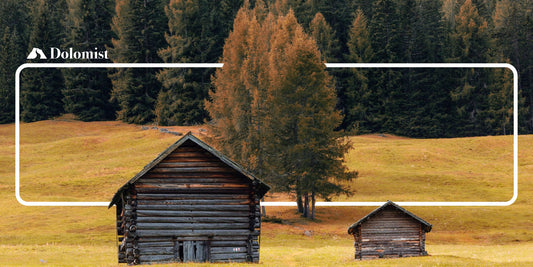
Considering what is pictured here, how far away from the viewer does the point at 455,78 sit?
101000 millimetres

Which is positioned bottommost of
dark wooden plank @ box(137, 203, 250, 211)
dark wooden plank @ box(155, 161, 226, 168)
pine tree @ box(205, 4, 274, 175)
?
dark wooden plank @ box(137, 203, 250, 211)

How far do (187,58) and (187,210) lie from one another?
7037cm

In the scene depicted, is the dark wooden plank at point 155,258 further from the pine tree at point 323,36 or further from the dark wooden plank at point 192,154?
the pine tree at point 323,36

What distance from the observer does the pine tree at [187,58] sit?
9619 cm

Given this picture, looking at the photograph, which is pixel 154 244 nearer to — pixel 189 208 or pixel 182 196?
pixel 189 208

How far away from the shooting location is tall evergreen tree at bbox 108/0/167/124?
326ft

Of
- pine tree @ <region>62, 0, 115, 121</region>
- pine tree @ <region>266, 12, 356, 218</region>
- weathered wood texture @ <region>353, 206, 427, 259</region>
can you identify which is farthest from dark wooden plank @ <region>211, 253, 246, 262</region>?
pine tree @ <region>62, 0, 115, 121</region>

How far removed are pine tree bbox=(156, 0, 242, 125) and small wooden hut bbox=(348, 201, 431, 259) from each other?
57.6 metres

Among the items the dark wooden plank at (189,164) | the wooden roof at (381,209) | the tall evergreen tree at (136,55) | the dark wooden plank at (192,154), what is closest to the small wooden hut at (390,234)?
the wooden roof at (381,209)

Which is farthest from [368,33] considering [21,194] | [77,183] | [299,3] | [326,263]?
[326,263]

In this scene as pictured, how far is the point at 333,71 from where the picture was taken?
336ft

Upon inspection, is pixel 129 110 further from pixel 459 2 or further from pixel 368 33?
pixel 459 2

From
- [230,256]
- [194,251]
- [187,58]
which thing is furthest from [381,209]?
[187,58]

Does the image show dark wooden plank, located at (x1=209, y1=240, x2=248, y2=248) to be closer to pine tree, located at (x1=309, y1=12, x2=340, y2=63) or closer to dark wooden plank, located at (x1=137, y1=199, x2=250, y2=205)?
dark wooden plank, located at (x1=137, y1=199, x2=250, y2=205)
